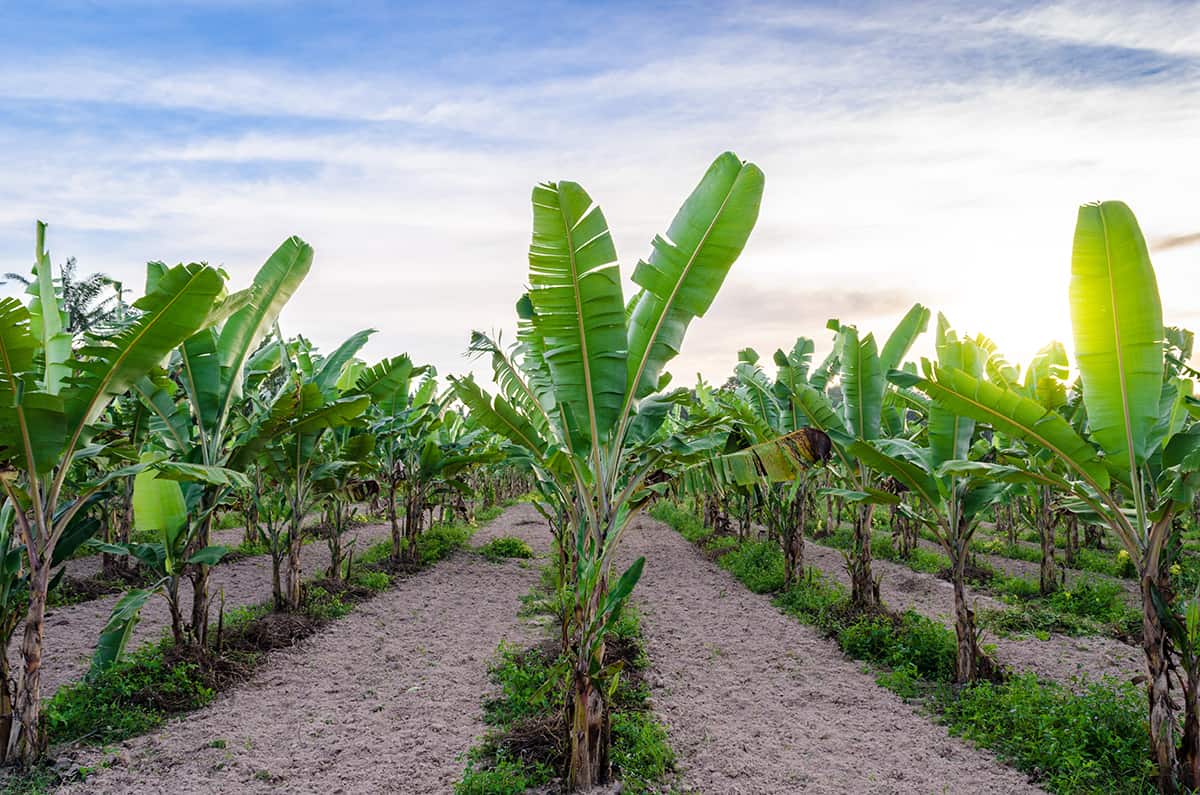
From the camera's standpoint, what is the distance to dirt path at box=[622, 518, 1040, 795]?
15.8 feet

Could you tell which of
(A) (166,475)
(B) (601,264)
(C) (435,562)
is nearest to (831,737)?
(B) (601,264)

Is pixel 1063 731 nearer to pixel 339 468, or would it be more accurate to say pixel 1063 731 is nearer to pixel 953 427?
pixel 953 427

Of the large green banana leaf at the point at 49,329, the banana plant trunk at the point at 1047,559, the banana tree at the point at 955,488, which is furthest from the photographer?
the banana plant trunk at the point at 1047,559

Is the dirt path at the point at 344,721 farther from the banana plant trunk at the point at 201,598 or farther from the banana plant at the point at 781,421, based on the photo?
the banana plant at the point at 781,421

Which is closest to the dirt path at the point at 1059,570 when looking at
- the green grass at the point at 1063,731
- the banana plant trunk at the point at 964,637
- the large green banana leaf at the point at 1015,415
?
the banana plant trunk at the point at 964,637

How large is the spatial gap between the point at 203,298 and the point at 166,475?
149cm

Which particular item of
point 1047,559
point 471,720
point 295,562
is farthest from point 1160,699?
point 295,562

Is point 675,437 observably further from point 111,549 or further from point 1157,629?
point 111,549

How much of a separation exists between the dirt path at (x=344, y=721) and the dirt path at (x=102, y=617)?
4.51ft

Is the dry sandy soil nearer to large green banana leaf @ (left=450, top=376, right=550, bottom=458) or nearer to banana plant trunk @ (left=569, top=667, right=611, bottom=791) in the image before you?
banana plant trunk @ (left=569, top=667, right=611, bottom=791)

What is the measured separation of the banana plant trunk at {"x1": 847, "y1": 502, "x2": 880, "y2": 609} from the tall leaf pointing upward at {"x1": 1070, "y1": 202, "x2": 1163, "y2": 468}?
392 centimetres

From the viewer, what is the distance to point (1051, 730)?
198 inches

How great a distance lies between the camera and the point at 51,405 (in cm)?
439

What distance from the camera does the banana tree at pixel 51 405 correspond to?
433 cm
